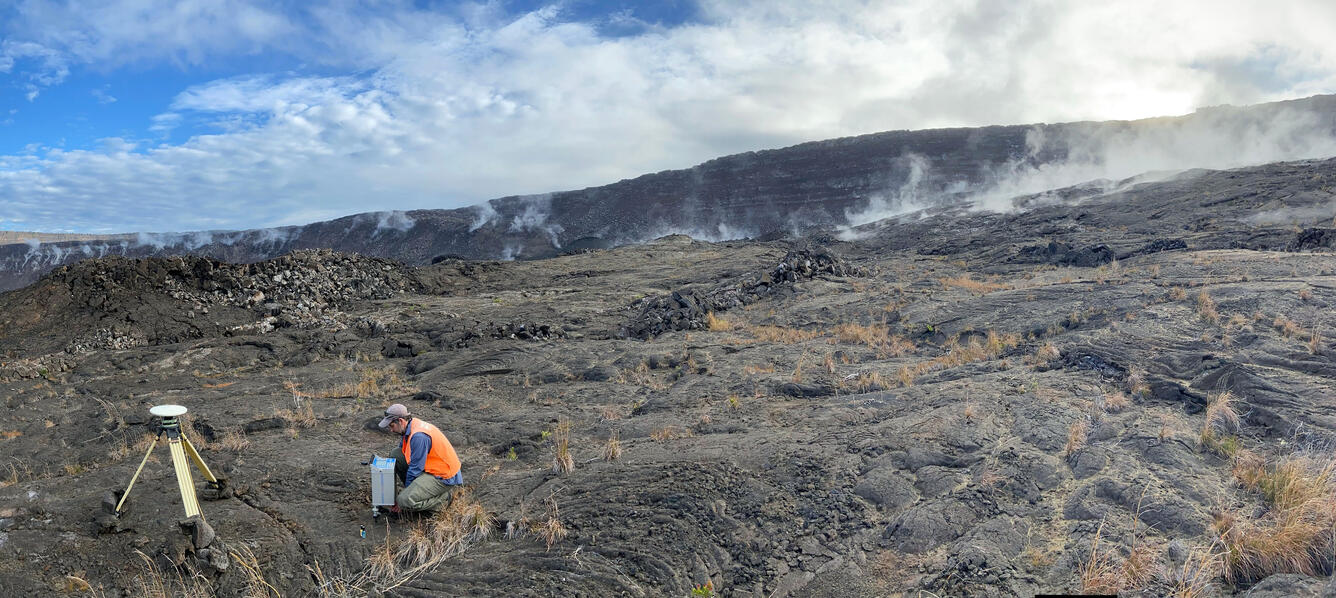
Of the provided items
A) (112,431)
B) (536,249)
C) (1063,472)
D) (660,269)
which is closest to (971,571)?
(1063,472)

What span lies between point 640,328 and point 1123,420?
415 inches

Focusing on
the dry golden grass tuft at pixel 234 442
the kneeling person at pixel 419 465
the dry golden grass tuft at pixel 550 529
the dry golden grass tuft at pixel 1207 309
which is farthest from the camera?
the dry golden grass tuft at pixel 1207 309

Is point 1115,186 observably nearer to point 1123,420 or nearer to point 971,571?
point 1123,420

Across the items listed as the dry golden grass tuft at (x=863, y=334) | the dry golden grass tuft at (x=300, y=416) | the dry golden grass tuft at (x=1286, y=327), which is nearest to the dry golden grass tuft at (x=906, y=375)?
the dry golden grass tuft at (x=863, y=334)

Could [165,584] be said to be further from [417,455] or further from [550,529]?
[550,529]

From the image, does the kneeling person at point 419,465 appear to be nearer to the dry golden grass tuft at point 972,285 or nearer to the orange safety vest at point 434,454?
the orange safety vest at point 434,454

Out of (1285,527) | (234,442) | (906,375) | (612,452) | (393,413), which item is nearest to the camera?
(1285,527)

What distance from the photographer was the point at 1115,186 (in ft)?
117

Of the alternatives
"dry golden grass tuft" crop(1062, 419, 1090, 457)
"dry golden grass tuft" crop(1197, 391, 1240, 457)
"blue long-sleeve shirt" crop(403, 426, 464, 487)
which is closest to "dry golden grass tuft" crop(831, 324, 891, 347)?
"dry golden grass tuft" crop(1062, 419, 1090, 457)

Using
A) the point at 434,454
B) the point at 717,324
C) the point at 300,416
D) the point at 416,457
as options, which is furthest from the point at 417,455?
the point at 717,324

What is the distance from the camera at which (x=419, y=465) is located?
5816mm

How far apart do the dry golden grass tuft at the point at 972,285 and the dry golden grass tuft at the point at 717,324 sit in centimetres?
603

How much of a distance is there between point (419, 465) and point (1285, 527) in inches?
249

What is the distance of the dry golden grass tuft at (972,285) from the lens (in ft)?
53.4
